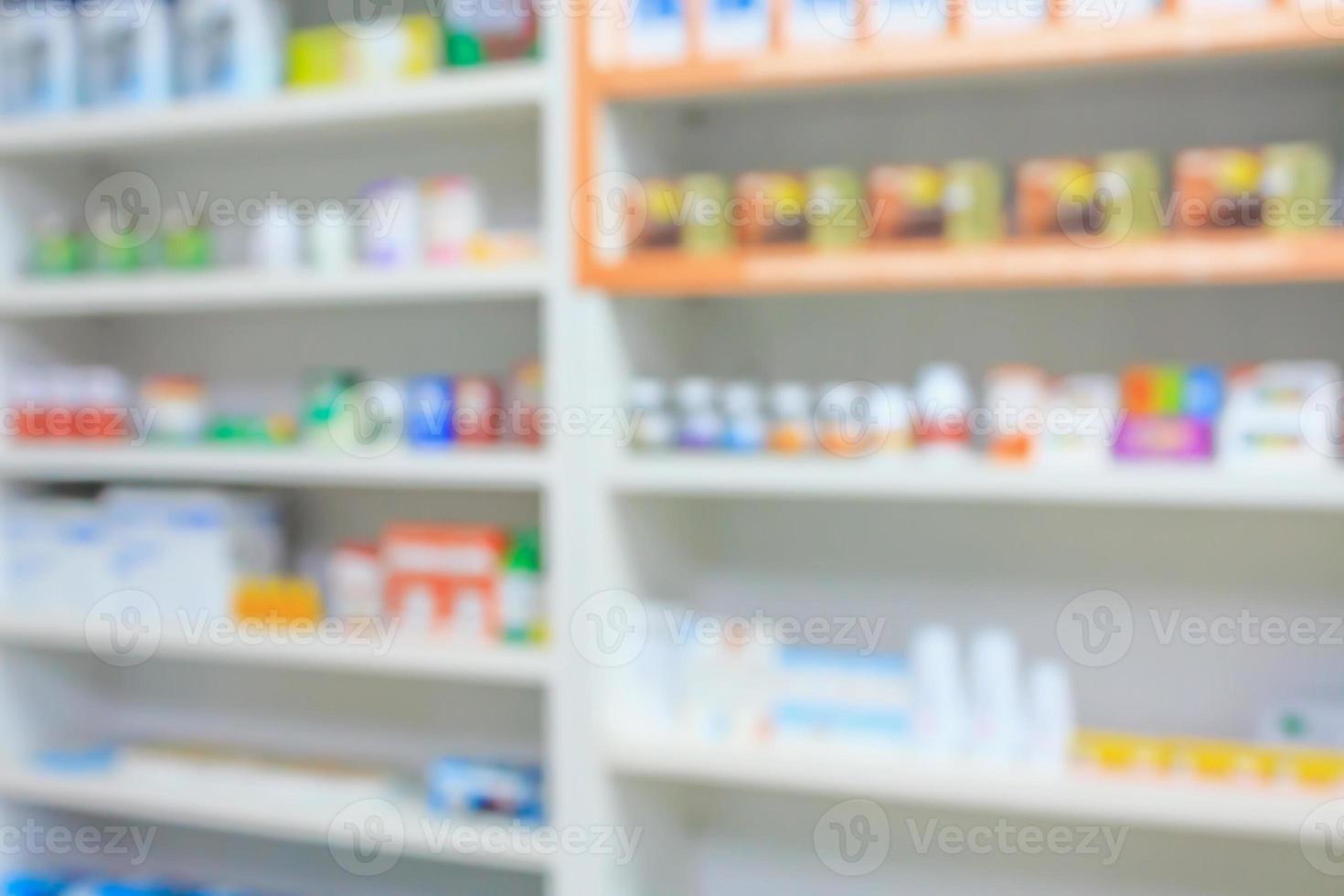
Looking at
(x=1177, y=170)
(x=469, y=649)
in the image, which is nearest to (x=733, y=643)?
(x=469, y=649)

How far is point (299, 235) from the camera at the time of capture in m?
2.09

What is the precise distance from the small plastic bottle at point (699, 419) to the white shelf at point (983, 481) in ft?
0.08

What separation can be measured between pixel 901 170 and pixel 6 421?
5.28 ft

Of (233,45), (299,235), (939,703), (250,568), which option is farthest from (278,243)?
(939,703)

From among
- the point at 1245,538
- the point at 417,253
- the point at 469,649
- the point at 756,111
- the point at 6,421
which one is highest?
the point at 756,111

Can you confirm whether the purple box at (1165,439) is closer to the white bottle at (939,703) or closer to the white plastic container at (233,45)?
the white bottle at (939,703)

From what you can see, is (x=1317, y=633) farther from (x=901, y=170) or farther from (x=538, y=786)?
(x=538, y=786)

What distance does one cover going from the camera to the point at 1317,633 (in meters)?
1.77

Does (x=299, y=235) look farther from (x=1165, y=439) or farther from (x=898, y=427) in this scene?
(x=1165, y=439)

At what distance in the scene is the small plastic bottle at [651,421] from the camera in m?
1.80

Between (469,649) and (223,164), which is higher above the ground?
(223,164)

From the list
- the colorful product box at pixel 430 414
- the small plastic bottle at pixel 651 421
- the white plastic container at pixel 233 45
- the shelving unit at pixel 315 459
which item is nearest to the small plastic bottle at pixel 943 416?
the small plastic bottle at pixel 651 421

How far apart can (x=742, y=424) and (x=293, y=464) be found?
28.4 inches

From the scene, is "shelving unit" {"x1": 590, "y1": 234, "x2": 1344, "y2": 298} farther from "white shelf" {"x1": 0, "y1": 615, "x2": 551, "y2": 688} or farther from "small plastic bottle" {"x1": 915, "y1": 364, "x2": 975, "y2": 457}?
"white shelf" {"x1": 0, "y1": 615, "x2": 551, "y2": 688}
